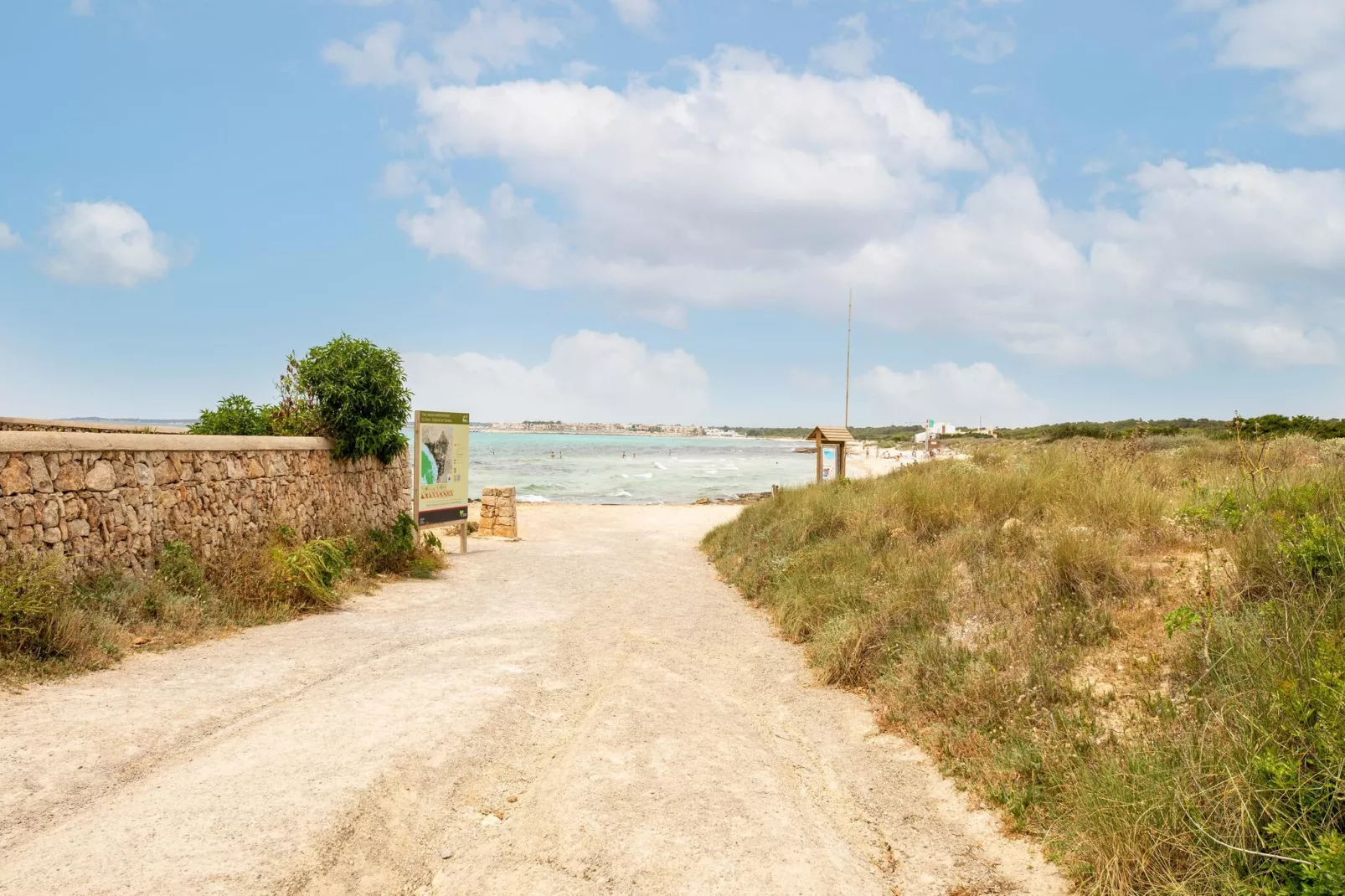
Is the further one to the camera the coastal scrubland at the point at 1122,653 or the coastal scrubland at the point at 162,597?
the coastal scrubland at the point at 162,597

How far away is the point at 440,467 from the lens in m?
15.7

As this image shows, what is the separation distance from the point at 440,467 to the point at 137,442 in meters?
6.76

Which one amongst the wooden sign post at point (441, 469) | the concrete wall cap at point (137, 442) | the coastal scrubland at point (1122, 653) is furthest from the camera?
the wooden sign post at point (441, 469)

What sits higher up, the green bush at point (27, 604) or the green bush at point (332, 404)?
the green bush at point (332, 404)

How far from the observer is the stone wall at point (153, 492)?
25.6 ft

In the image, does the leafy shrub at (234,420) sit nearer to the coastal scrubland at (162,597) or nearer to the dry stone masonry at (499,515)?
the coastal scrubland at (162,597)

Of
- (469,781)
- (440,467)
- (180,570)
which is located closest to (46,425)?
(180,570)

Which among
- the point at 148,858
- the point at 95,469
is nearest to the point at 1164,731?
the point at 148,858

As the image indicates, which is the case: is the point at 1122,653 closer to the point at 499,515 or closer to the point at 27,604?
the point at 27,604

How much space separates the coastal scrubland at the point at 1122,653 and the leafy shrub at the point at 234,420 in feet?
29.0

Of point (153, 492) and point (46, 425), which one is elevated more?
point (46, 425)

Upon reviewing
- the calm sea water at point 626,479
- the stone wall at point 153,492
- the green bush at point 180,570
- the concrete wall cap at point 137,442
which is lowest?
the calm sea water at point 626,479

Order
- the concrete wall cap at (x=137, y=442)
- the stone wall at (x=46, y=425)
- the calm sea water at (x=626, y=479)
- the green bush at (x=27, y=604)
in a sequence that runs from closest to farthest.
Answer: the green bush at (x=27, y=604) → the concrete wall cap at (x=137, y=442) → the stone wall at (x=46, y=425) → the calm sea water at (x=626, y=479)

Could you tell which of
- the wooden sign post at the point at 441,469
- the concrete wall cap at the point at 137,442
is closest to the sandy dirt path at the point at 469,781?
the concrete wall cap at the point at 137,442
